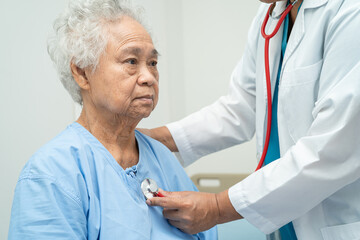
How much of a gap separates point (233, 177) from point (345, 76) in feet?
5.98

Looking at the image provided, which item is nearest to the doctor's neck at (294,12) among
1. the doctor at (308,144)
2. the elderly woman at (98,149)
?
the doctor at (308,144)

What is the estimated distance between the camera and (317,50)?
108cm

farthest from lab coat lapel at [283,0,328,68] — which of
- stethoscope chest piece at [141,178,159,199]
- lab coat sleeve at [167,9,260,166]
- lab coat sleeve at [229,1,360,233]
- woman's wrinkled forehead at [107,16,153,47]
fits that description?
stethoscope chest piece at [141,178,159,199]

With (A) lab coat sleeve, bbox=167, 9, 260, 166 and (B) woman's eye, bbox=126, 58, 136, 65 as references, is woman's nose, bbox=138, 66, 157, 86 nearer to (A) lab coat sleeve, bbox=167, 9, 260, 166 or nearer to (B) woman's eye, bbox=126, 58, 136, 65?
(B) woman's eye, bbox=126, 58, 136, 65

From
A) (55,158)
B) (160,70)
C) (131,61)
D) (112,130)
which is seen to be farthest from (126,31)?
(160,70)

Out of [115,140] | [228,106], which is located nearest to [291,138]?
[228,106]

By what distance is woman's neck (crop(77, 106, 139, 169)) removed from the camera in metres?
1.11

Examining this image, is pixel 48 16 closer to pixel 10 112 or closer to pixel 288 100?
pixel 10 112

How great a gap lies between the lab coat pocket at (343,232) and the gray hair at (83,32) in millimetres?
833

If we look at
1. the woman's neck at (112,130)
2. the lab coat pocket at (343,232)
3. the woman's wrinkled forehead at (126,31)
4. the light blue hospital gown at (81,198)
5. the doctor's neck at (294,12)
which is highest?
the doctor's neck at (294,12)

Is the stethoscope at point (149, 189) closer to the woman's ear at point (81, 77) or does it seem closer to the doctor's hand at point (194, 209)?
the doctor's hand at point (194, 209)

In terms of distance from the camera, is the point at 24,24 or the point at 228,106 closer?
the point at 24,24

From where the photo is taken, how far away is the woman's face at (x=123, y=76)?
1.05 m

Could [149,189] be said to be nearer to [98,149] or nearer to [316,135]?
[98,149]
